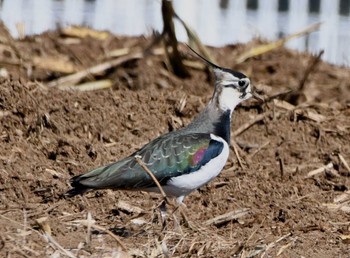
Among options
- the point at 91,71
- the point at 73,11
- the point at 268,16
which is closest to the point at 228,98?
the point at 91,71

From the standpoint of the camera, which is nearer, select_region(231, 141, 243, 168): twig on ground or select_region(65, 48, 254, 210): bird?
select_region(65, 48, 254, 210): bird

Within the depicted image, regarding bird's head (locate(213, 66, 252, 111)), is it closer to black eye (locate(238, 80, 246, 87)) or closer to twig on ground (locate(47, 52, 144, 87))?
black eye (locate(238, 80, 246, 87))

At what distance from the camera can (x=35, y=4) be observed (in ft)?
50.2

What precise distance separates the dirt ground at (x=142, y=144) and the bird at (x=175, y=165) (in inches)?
9.7

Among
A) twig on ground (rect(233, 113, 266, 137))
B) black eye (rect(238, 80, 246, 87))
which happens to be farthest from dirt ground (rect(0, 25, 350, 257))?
black eye (rect(238, 80, 246, 87))

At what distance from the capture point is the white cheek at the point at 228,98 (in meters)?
9.50

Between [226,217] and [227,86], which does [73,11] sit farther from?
[226,217]

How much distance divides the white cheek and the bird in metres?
0.16

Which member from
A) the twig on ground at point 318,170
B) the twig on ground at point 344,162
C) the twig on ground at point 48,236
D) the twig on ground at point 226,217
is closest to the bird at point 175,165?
the twig on ground at point 226,217

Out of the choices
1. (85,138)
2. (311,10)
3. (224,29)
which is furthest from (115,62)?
(311,10)

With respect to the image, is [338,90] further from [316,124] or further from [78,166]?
[78,166]

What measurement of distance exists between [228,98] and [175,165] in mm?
1111

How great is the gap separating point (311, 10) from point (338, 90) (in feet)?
11.6

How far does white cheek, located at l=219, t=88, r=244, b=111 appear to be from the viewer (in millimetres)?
9500
